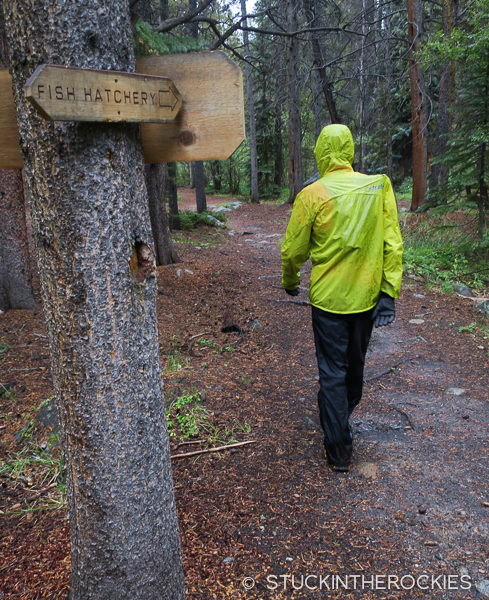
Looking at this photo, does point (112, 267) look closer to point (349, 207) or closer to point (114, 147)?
point (114, 147)

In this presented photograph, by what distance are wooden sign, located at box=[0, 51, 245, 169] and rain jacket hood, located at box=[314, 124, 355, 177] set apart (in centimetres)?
156

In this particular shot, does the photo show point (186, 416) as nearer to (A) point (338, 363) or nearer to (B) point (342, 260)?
(A) point (338, 363)

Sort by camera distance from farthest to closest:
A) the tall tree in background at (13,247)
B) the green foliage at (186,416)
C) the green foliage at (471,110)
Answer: the green foliage at (471,110) → the tall tree in background at (13,247) → the green foliage at (186,416)

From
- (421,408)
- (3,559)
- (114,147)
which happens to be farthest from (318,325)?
(3,559)

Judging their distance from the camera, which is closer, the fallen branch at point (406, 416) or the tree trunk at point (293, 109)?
the fallen branch at point (406, 416)

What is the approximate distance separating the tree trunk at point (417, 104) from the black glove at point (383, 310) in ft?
30.7

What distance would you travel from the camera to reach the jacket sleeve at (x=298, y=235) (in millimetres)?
2910

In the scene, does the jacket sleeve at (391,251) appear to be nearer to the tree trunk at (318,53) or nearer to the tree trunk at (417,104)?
the tree trunk at (417,104)

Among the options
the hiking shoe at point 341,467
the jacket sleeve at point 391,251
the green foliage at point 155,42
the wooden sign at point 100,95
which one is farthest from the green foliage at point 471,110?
the wooden sign at point 100,95

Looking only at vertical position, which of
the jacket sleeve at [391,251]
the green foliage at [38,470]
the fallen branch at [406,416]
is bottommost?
the fallen branch at [406,416]

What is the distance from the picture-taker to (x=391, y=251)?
115 inches

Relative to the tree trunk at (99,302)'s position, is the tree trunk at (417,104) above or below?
above

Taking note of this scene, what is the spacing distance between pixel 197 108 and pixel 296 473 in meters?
2.56

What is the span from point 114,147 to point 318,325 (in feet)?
6.61
